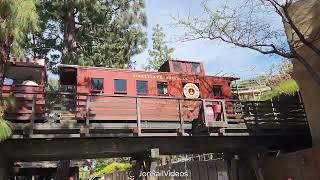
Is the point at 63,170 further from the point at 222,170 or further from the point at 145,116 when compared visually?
the point at 222,170

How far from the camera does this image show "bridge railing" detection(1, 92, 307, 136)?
11.0 m

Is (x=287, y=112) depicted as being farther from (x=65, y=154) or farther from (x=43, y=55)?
(x=43, y=55)

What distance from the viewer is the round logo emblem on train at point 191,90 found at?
15.9 metres

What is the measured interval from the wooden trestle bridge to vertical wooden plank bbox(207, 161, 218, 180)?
1751 millimetres

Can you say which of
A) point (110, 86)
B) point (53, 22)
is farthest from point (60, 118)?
point (53, 22)

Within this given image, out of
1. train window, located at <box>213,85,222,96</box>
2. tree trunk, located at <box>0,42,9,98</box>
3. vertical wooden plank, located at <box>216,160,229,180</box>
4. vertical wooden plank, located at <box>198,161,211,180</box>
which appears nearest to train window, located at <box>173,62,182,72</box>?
train window, located at <box>213,85,222,96</box>

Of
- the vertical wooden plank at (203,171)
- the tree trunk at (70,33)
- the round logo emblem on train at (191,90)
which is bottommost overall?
the vertical wooden plank at (203,171)

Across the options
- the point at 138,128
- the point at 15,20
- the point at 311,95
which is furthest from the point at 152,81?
the point at 15,20

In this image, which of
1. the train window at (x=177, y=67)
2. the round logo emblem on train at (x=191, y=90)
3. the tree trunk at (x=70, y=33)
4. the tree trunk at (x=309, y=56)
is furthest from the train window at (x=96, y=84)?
the tree trunk at (x=309, y=56)

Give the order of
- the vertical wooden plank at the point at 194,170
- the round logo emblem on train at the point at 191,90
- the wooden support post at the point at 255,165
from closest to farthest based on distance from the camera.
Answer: the wooden support post at the point at 255,165 → the round logo emblem on train at the point at 191,90 → the vertical wooden plank at the point at 194,170

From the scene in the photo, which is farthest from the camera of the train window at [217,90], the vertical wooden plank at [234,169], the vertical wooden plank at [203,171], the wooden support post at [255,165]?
the train window at [217,90]

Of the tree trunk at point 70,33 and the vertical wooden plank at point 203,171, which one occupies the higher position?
the tree trunk at point 70,33

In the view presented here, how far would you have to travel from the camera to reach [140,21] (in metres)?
21.5

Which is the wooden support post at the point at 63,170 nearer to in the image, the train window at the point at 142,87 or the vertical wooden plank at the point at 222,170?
the train window at the point at 142,87
